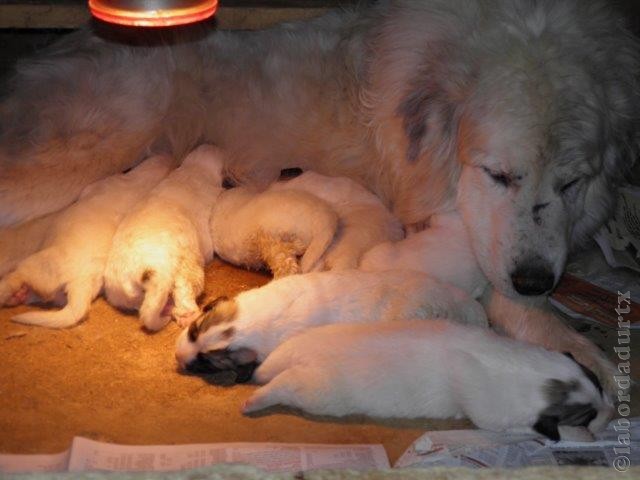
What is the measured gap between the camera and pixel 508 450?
2.20 m

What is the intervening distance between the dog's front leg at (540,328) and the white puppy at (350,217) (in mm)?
435

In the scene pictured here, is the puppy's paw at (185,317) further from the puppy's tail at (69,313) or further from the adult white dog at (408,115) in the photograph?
the adult white dog at (408,115)

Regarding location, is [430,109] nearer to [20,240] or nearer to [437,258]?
[437,258]

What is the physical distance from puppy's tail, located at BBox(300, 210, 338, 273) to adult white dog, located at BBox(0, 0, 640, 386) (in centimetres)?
43

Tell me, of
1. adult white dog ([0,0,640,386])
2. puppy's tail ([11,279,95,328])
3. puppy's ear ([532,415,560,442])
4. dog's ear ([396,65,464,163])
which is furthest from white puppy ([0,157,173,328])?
puppy's ear ([532,415,560,442])

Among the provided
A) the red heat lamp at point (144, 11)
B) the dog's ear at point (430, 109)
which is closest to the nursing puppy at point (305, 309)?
the dog's ear at point (430, 109)

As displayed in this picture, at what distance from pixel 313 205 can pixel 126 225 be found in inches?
25.2

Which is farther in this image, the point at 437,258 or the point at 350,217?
the point at 350,217

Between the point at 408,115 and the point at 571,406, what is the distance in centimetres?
132

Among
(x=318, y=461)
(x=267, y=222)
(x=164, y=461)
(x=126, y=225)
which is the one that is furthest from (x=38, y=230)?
(x=318, y=461)

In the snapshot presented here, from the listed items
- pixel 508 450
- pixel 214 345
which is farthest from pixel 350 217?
pixel 508 450

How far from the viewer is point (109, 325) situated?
2.82 meters

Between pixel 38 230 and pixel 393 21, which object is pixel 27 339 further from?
pixel 393 21

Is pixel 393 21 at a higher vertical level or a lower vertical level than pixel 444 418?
higher
